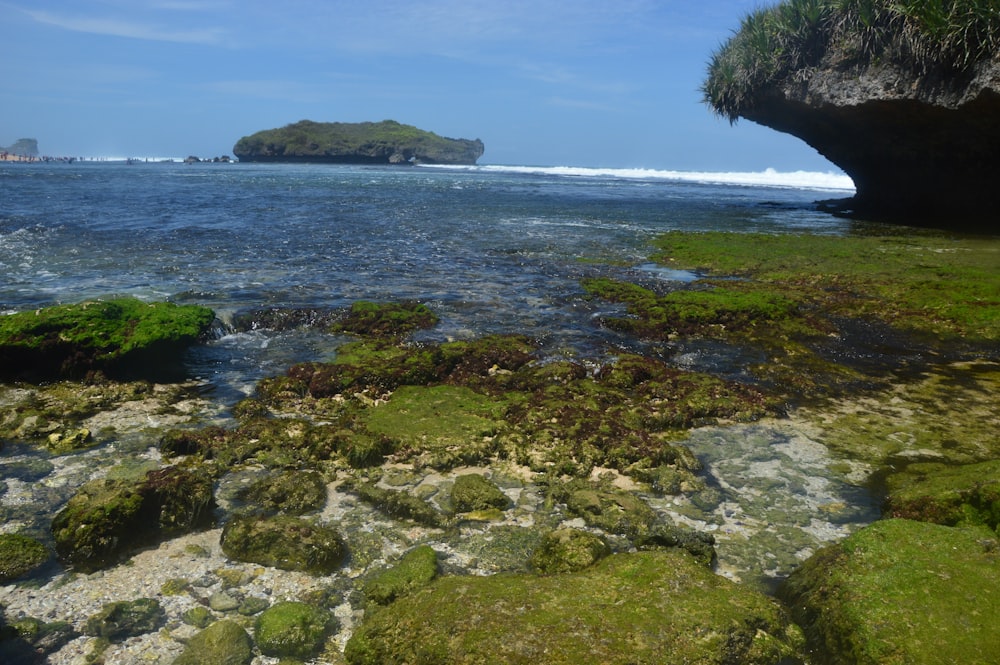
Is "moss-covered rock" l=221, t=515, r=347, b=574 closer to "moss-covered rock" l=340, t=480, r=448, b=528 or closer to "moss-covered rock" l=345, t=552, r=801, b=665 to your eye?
"moss-covered rock" l=340, t=480, r=448, b=528

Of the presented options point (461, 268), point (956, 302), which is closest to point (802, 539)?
point (956, 302)

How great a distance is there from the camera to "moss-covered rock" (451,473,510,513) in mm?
6160

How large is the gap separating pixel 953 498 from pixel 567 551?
364 cm

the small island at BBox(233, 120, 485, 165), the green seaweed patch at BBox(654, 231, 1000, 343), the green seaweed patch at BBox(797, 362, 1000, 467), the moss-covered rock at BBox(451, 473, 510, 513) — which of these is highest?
the small island at BBox(233, 120, 485, 165)

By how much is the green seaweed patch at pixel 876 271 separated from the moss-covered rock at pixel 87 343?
522 inches

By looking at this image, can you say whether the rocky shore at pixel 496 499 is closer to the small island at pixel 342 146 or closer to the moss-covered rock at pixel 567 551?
the moss-covered rock at pixel 567 551

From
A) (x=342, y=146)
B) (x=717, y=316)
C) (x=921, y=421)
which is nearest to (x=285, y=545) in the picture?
(x=921, y=421)

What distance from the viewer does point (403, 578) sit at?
4895 mm

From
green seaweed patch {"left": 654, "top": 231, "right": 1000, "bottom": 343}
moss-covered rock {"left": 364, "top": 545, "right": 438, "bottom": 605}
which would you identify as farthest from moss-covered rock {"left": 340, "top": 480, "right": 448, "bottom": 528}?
green seaweed patch {"left": 654, "top": 231, "right": 1000, "bottom": 343}

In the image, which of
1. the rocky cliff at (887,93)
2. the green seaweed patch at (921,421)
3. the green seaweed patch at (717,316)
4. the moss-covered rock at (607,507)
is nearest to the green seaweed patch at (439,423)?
the moss-covered rock at (607,507)

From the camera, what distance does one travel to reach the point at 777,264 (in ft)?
60.4

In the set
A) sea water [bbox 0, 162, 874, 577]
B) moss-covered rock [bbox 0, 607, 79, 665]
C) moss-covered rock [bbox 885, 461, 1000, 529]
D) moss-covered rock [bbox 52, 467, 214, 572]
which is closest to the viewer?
moss-covered rock [bbox 0, 607, 79, 665]

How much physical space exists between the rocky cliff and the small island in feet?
450

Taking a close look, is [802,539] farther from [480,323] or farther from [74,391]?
[74,391]
